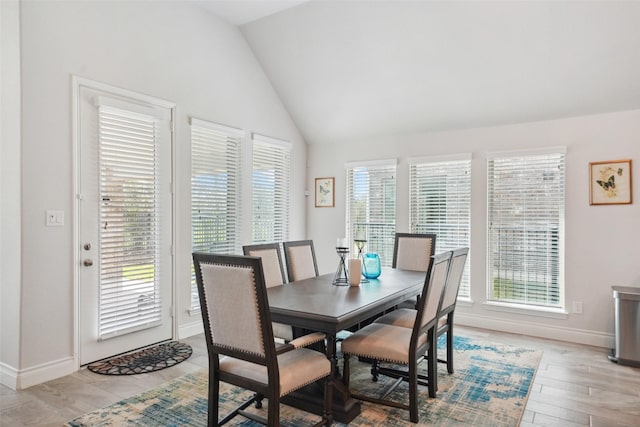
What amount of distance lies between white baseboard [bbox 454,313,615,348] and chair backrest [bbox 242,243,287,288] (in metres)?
2.48

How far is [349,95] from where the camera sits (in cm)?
490

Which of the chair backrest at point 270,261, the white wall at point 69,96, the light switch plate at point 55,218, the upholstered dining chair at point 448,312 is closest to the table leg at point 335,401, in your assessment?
the upholstered dining chair at point 448,312

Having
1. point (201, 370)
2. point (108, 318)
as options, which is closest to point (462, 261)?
point (201, 370)

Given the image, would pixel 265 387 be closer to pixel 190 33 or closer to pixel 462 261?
pixel 462 261

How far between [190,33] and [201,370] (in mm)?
3266

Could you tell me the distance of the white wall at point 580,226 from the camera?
3.87m

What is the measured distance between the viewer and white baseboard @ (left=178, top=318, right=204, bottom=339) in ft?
13.4

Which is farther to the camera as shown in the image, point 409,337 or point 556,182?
point 556,182

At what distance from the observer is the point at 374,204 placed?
5.41 m

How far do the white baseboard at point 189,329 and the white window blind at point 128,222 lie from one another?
0.30m

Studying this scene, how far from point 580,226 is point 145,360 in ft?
14.1

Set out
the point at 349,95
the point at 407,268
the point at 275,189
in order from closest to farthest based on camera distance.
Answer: the point at 407,268 < the point at 349,95 < the point at 275,189

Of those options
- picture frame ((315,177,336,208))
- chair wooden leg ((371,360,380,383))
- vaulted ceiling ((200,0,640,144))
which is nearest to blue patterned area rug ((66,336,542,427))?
chair wooden leg ((371,360,380,383))

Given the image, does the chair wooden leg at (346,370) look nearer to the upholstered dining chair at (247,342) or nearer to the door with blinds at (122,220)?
the upholstered dining chair at (247,342)
